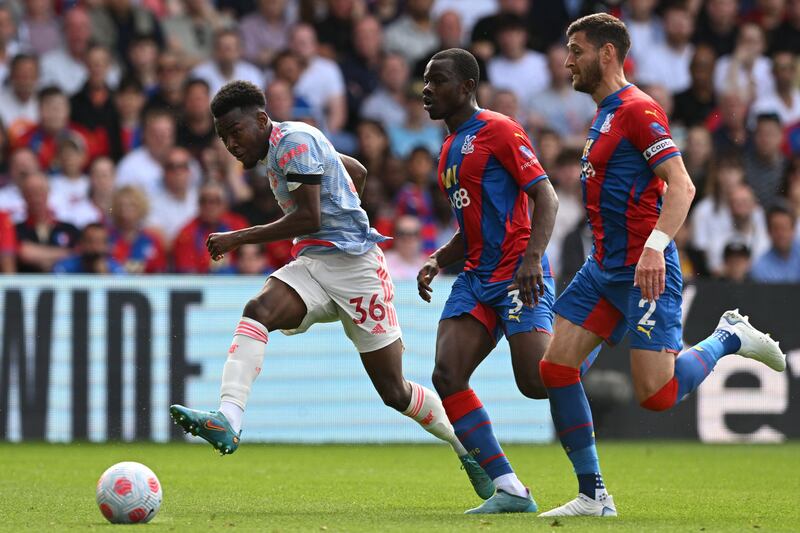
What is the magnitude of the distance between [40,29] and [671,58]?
7.62 meters

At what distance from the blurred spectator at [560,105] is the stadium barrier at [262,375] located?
11.9ft

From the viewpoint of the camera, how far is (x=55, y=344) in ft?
41.7

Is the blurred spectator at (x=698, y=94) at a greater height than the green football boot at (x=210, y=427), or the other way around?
the blurred spectator at (x=698, y=94)

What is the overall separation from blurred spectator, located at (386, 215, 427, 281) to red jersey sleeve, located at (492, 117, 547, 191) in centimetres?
616

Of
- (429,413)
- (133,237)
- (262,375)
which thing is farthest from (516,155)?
(133,237)

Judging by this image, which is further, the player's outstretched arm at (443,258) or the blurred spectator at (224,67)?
the blurred spectator at (224,67)

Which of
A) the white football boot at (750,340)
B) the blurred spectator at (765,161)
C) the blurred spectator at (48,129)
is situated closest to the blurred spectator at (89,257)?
the blurred spectator at (48,129)

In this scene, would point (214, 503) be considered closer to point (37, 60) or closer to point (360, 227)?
point (360, 227)

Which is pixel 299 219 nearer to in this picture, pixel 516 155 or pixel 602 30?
pixel 516 155

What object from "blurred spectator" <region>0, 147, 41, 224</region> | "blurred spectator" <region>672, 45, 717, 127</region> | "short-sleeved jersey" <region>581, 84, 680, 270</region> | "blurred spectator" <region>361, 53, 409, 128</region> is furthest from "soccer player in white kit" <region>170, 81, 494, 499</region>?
"blurred spectator" <region>672, 45, 717, 127</region>

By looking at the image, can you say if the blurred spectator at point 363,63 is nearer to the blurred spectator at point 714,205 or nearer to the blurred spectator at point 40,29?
the blurred spectator at point 40,29

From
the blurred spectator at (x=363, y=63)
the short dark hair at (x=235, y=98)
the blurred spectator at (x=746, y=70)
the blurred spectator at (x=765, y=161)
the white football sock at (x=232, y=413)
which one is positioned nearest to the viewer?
the white football sock at (x=232, y=413)

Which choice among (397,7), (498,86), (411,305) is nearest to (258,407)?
(411,305)

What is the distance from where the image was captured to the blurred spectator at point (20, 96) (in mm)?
14750
